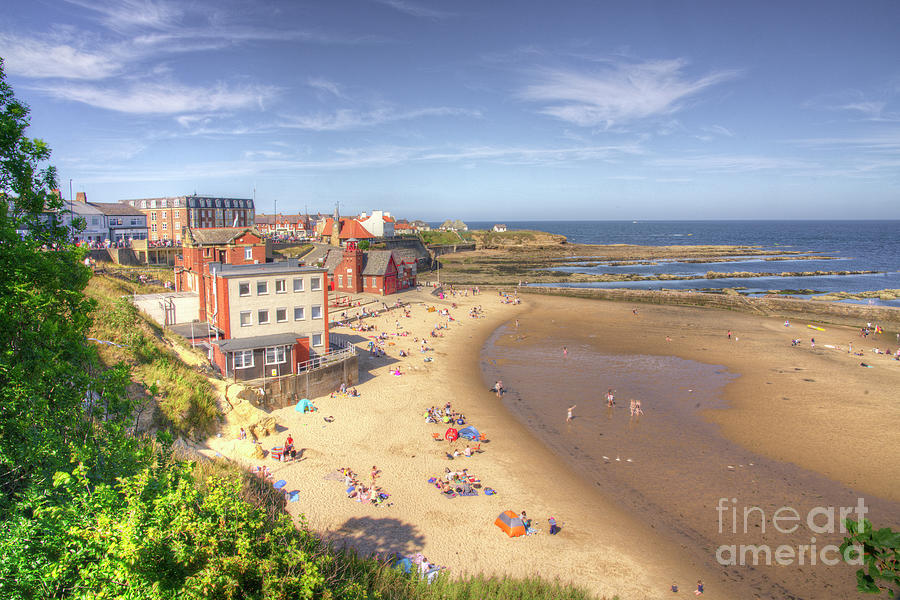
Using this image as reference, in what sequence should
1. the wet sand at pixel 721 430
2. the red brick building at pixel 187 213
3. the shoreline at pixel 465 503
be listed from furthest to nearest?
the red brick building at pixel 187 213, the wet sand at pixel 721 430, the shoreline at pixel 465 503

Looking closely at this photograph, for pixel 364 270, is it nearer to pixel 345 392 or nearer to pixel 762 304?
pixel 345 392

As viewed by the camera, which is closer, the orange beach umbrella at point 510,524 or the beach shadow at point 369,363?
the orange beach umbrella at point 510,524

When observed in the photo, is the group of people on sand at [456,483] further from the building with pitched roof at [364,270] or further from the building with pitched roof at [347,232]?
the building with pitched roof at [347,232]

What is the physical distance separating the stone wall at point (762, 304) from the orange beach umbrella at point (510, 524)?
59253mm

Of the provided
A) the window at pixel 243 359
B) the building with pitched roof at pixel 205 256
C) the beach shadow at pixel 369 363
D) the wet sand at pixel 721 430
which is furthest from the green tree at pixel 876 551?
the building with pitched roof at pixel 205 256

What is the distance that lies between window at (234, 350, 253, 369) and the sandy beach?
382cm

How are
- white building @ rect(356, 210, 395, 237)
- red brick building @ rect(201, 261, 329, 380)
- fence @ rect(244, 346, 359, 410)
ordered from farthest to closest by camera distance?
white building @ rect(356, 210, 395, 237) < red brick building @ rect(201, 261, 329, 380) < fence @ rect(244, 346, 359, 410)

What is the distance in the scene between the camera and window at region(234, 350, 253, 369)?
2970cm

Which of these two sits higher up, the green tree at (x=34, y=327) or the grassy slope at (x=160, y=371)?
the green tree at (x=34, y=327)

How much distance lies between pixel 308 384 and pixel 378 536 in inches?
560

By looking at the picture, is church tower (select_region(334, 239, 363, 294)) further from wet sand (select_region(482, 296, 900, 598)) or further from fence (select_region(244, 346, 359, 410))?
fence (select_region(244, 346, 359, 410))

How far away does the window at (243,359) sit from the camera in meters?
29.7

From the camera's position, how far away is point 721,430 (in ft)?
94.5

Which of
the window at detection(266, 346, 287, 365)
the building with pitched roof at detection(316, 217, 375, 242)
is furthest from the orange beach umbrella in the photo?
the building with pitched roof at detection(316, 217, 375, 242)
